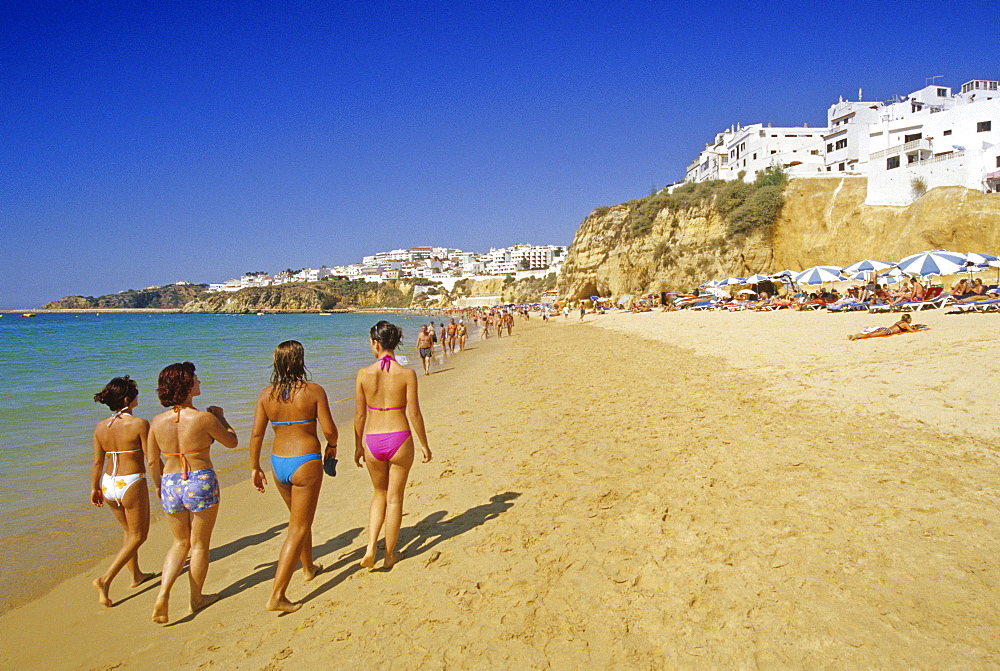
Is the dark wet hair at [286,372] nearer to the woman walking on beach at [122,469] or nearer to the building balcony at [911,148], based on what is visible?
the woman walking on beach at [122,469]

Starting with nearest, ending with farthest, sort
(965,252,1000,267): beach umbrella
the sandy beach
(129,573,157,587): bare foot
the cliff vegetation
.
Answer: the sandy beach, (129,573,157,587): bare foot, (965,252,1000,267): beach umbrella, the cliff vegetation

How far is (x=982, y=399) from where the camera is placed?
19.0 feet

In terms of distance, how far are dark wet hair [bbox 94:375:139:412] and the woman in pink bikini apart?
1.34m

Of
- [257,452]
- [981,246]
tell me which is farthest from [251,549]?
[981,246]

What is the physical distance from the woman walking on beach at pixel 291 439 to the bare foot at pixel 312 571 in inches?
11.7

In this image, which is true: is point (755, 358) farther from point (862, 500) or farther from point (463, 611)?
point (463, 611)

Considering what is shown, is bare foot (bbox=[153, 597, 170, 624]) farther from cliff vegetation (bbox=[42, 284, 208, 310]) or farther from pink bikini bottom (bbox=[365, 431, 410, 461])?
cliff vegetation (bbox=[42, 284, 208, 310])

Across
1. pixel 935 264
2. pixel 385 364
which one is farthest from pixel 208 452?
pixel 935 264

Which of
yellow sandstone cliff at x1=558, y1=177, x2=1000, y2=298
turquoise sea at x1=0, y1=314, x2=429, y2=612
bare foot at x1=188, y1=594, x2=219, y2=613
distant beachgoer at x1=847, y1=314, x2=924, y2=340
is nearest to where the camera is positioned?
bare foot at x1=188, y1=594, x2=219, y2=613

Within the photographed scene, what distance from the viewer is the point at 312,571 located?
11.3 ft

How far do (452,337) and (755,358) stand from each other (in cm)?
1360

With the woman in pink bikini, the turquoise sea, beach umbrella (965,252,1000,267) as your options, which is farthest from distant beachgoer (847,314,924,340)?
the woman in pink bikini

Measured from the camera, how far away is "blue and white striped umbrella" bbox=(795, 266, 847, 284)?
75.7 feet

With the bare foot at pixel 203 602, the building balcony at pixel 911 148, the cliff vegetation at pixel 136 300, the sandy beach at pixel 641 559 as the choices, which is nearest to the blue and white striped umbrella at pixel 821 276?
the building balcony at pixel 911 148
